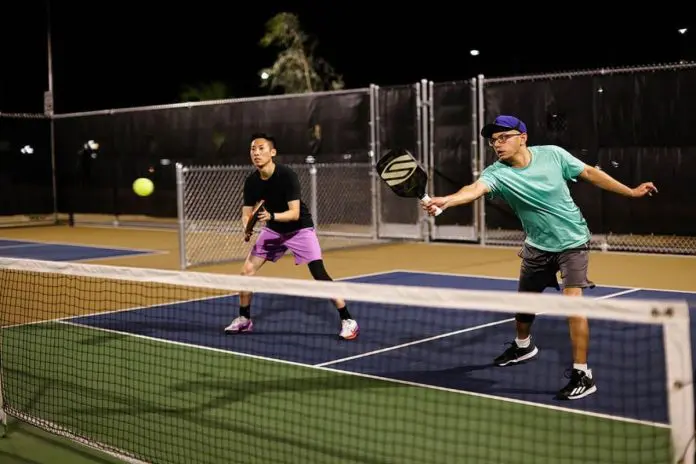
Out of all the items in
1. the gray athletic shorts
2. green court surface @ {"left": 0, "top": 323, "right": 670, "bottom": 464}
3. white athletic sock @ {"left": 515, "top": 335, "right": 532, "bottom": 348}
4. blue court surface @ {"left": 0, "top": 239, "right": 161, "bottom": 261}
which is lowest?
green court surface @ {"left": 0, "top": 323, "right": 670, "bottom": 464}

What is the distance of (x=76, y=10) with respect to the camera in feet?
137

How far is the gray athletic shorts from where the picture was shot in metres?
6.24

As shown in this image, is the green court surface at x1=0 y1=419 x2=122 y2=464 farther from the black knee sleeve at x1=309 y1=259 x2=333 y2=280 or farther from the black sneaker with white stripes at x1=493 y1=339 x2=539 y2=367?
the black knee sleeve at x1=309 y1=259 x2=333 y2=280

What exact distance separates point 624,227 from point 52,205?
1562 cm

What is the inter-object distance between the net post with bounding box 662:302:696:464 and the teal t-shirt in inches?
110

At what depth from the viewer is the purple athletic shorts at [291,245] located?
27.7 ft

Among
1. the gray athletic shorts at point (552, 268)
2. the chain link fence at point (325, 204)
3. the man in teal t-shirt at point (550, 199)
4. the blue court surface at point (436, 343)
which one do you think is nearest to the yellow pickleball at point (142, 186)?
the chain link fence at point (325, 204)

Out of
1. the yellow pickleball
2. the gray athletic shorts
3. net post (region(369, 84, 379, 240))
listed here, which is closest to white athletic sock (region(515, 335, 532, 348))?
the gray athletic shorts

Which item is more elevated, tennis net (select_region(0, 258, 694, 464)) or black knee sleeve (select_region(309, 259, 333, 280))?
black knee sleeve (select_region(309, 259, 333, 280))

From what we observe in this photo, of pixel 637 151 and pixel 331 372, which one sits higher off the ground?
pixel 637 151

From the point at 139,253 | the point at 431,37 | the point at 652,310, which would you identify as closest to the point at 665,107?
the point at 139,253

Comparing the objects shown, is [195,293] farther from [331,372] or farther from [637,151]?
[637,151]

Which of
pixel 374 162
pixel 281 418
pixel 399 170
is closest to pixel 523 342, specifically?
pixel 399 170

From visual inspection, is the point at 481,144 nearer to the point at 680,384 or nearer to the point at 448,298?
the point at 448,298
